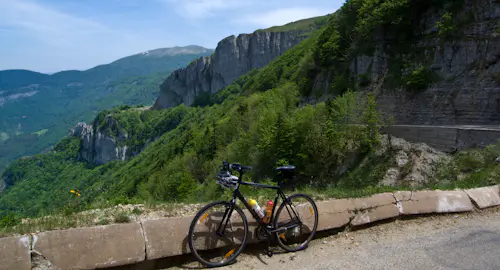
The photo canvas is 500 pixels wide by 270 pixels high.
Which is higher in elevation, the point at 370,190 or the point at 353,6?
the point at 353,6

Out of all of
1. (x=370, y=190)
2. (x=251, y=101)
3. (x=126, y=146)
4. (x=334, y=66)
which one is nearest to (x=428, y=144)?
(x=370, y=190)

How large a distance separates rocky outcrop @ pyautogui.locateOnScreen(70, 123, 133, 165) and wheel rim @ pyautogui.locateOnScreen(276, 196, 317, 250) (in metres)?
169

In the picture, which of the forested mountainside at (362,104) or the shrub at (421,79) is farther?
the shrub at (421,79)

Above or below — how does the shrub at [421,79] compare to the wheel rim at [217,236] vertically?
above

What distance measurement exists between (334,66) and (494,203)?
35.4 m

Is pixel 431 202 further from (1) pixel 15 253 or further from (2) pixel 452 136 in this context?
(2) pixel 452 136

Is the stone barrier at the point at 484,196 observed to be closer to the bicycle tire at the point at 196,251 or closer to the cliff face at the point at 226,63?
the bicycle tire at the point at 196,251

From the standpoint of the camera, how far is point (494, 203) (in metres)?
7.39

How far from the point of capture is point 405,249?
17.9ft

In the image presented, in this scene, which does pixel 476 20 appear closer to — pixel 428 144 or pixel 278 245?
pixel 428 144

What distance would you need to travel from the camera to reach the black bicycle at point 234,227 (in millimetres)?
4969

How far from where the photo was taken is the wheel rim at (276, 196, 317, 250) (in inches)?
217

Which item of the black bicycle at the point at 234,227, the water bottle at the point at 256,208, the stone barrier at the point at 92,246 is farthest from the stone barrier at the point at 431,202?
the stone barrier at the point at 92,246

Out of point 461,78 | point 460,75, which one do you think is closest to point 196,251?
point 461,78
